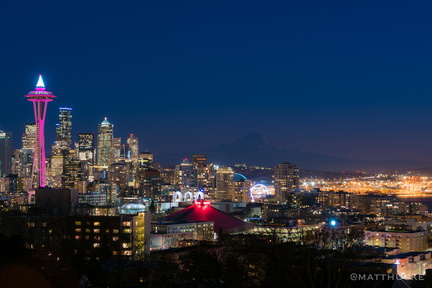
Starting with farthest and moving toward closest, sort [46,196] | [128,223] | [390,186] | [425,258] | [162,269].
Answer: [390,186], [46,196], [128,223], [425,258], [162,269]

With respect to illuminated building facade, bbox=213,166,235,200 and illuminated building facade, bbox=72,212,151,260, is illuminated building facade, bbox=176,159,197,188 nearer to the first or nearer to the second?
illuminated building facade, bbox=213,166,235,200

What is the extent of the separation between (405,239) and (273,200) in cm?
5960

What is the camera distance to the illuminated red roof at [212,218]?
5234cm

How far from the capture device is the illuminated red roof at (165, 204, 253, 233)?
52344mm

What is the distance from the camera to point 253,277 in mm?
18156

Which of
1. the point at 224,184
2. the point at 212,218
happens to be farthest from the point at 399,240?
the point at 224,184

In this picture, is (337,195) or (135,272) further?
(337,195)

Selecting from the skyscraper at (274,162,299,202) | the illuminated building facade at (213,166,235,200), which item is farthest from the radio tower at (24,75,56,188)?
the skyscraper at (274,162,299,202)

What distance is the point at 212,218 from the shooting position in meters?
54.8

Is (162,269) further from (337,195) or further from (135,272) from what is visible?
(337,195)

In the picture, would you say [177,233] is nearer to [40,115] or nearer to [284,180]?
[40,115]

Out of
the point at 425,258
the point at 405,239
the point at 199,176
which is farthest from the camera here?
the point at 199,176

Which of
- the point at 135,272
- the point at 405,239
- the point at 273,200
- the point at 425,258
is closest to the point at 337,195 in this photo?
the point at 273,200

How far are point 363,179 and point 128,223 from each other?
130m
